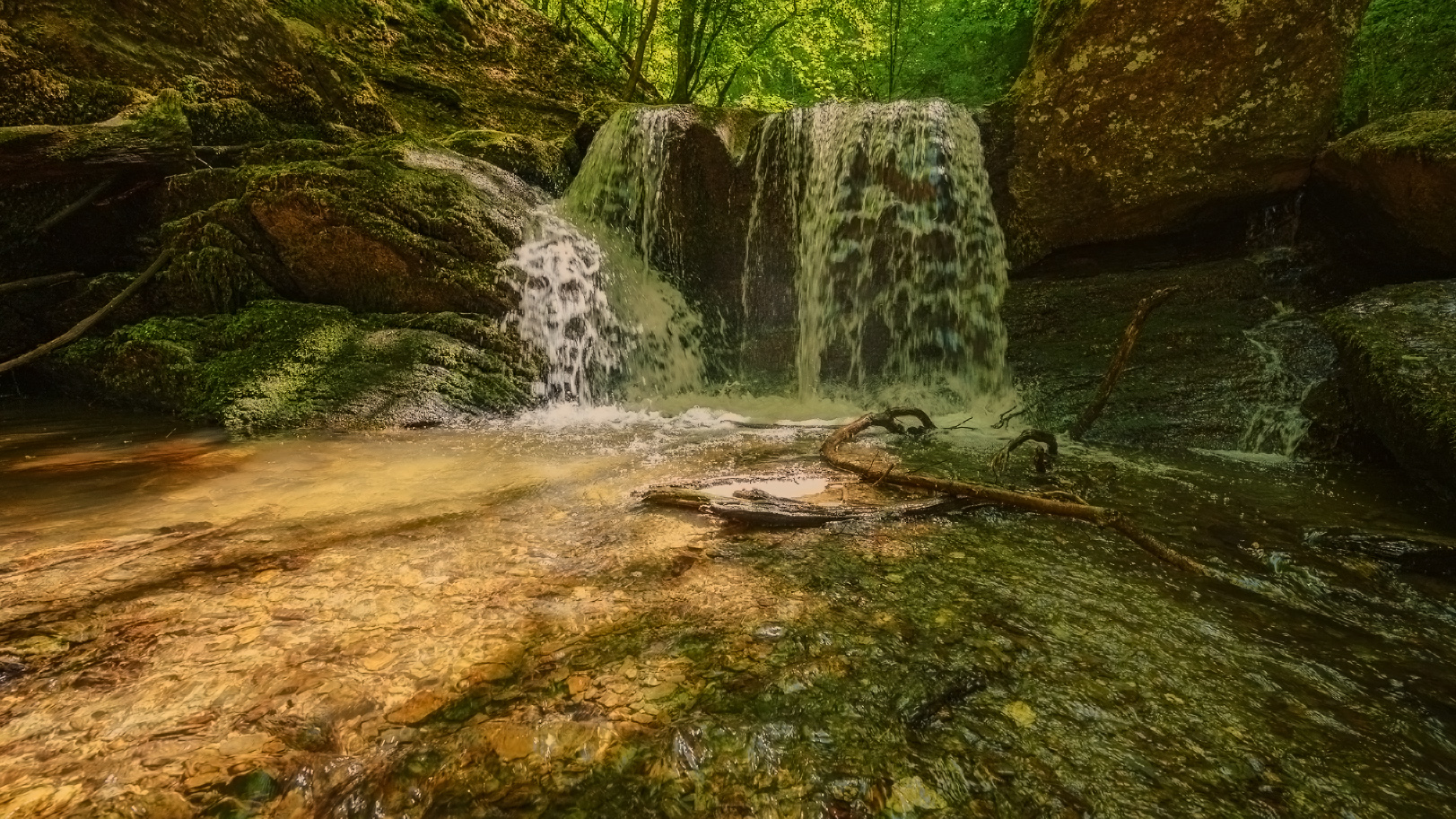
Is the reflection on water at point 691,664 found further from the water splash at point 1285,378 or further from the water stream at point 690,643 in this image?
the water splash at point 1285,378

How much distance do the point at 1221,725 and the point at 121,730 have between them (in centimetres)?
261

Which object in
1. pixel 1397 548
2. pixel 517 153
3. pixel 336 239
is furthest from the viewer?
pixel 517 153

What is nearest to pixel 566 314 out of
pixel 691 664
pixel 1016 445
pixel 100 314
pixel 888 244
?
pixel 888 244

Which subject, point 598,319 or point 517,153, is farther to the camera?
point 517,153

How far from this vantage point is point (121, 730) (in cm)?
141

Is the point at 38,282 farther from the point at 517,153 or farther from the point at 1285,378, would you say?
the point at 1285,378

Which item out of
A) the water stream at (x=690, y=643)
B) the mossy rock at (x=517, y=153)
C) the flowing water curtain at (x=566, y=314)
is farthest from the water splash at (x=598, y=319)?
the water stream at (x=690, y=643)

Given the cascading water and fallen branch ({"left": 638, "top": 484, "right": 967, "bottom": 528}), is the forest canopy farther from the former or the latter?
fallen branch ({"left": 638, "top": 484, "right": 967, "bottom": 528})

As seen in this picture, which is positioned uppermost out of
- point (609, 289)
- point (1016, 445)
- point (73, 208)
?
point (73, 208)

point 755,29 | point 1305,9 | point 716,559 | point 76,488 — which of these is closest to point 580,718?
point 716,559

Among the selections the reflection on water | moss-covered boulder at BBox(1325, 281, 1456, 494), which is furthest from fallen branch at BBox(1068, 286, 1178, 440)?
the reflection on water

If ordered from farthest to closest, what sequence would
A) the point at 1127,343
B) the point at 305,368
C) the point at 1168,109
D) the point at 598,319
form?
the point at 598,319 < the point at 1168,109 < the point at 305,368 < the point at 1127,343

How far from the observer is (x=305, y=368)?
5.34 metres

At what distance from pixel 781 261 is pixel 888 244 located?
1379mm
